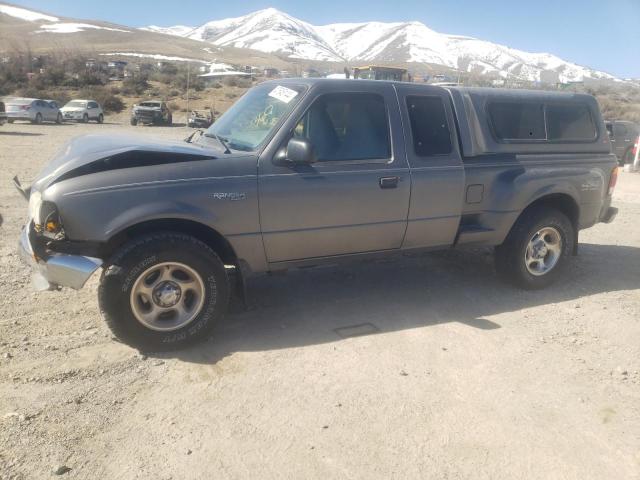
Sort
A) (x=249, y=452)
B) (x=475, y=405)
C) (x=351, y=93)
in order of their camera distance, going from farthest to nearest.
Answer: (x=351, y=93)
(x=475, y=405)
(x=249, y=452)

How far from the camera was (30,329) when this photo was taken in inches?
167

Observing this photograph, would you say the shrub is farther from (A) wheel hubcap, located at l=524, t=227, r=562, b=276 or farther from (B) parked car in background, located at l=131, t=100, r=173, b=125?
(A) wheel hubcap, located at l=524, t=227, r=562, b=276

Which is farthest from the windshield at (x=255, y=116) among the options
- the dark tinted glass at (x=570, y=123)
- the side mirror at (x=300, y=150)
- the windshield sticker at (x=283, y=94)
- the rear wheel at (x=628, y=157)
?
the rear wheel at (x=628, y=157)

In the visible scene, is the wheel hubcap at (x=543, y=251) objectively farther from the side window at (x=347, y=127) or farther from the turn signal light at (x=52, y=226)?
the turn signal light at (x=52, y=226)

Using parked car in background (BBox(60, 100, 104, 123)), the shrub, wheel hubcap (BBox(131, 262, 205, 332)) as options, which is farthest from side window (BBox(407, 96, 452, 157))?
the shrub

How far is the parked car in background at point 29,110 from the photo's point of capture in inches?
1093

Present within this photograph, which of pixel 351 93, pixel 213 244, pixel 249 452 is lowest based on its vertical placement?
pixel 249 452

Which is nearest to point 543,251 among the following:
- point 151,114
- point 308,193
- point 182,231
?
point 308,193

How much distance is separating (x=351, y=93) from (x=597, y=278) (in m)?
3.68

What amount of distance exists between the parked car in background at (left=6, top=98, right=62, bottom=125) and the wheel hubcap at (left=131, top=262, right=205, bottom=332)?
2826cm

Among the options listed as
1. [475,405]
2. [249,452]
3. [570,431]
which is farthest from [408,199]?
[249,452]

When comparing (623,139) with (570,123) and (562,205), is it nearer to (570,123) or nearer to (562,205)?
(570,123)

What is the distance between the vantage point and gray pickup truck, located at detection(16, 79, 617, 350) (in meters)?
3.80

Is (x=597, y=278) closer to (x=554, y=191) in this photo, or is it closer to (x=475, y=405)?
(x=554, y=191)
